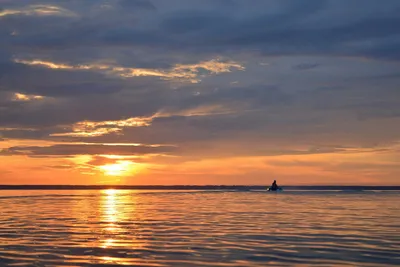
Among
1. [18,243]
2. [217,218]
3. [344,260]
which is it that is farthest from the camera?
[217,218]

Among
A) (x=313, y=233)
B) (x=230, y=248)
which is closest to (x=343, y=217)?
(x=313, y=233)

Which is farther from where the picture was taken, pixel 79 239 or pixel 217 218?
pixel 217 218

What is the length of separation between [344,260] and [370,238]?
→ 351 inches

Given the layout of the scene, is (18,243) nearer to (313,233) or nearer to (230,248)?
(230,248)

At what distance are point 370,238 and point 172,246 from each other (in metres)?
12.3

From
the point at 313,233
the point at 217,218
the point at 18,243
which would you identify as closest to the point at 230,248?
the point at 313,233

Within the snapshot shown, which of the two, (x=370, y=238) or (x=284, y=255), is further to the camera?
(x=370, y=238)

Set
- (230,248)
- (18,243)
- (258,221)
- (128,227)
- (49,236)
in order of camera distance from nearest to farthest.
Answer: (230,248) → (18,243) → (49,236) → (128,227) → (258,221)

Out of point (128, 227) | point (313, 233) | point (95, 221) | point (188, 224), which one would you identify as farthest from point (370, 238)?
point (95, 221)

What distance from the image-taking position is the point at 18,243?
111 feet

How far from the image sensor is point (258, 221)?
48062 mm

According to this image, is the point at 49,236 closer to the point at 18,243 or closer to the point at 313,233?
the point at 18,243

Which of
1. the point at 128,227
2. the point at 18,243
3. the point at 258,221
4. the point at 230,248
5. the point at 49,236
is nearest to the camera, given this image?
the point at 230,248

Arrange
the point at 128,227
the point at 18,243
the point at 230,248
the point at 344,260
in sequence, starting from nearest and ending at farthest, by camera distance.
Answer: the point at 344,260 < the point at 230,248 < the point at 18,243 < the point at 128,227
